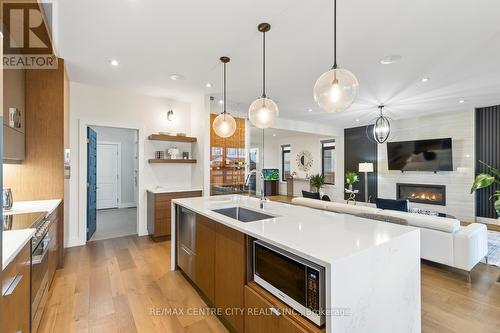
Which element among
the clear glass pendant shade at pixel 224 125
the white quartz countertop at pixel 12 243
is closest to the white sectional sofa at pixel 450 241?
the clear glass pendant shade at pixel 224 125

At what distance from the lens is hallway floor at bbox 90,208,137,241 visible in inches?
181

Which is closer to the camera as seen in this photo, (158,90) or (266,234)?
(266,234)

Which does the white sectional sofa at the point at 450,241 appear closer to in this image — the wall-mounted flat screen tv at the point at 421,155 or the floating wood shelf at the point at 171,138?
the floating wood shelf at the point at 171,138

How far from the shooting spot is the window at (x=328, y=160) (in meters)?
9.16

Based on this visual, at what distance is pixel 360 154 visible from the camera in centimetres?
811

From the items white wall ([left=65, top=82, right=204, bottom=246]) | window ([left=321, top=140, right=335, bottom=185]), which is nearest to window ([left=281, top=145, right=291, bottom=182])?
window ([left=321, top=140, right=335, bottom=185])

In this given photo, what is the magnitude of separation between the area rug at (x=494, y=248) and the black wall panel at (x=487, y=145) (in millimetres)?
1147

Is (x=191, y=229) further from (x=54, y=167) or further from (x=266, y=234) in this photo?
(x=54, y=167)

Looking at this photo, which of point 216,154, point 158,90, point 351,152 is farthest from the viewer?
point 351,152

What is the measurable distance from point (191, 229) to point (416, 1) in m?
3.00

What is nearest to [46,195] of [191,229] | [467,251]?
[191,229]

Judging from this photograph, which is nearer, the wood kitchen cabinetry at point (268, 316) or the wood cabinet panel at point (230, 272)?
the wood kitchen cabinetry at point (268, 316)

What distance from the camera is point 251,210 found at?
2506mm

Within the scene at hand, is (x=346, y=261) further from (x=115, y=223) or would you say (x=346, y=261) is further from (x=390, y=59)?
(x=115, y=223)
